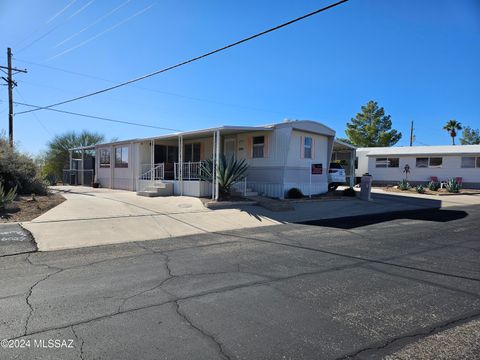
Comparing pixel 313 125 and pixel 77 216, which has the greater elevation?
pixel 313 125

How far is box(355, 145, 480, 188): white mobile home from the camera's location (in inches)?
1079

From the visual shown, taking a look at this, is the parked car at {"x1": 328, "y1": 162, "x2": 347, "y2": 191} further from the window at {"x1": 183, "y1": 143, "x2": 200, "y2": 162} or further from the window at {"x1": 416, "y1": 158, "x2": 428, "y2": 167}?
the window at {"x1": 416, "y1": 158, "x2": 428, "y2": 167}

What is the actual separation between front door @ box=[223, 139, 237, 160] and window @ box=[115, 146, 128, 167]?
704 cm

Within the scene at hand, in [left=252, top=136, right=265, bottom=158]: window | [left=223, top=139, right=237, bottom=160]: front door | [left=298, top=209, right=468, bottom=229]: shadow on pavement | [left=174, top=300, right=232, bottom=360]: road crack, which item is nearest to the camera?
[left=174, top=300, right=232, bottom=360]: road crack

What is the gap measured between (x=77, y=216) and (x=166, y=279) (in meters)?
6.46

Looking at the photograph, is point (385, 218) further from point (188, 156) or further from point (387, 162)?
point (387, 162)

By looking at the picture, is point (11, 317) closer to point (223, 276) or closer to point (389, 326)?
point (223, 276)

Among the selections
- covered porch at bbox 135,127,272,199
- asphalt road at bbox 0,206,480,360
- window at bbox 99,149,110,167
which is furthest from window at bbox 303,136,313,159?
window at bbox 99,149,110,167

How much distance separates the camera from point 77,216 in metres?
10.4

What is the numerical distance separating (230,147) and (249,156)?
1.74 m

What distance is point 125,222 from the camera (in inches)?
395

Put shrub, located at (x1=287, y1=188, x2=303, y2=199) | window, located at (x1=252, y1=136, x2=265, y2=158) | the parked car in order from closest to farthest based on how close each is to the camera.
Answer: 1. shrub, located at (x1=287, y1=188, x2=303, y2=199)
2. window, located at (x1=252, y1=136, x2=265, y2=158)
3. the parked car

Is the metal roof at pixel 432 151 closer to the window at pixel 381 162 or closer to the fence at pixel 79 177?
the window at pixel 381 162

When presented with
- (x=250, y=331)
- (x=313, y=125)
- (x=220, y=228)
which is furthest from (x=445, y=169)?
(x=250, y=331)
